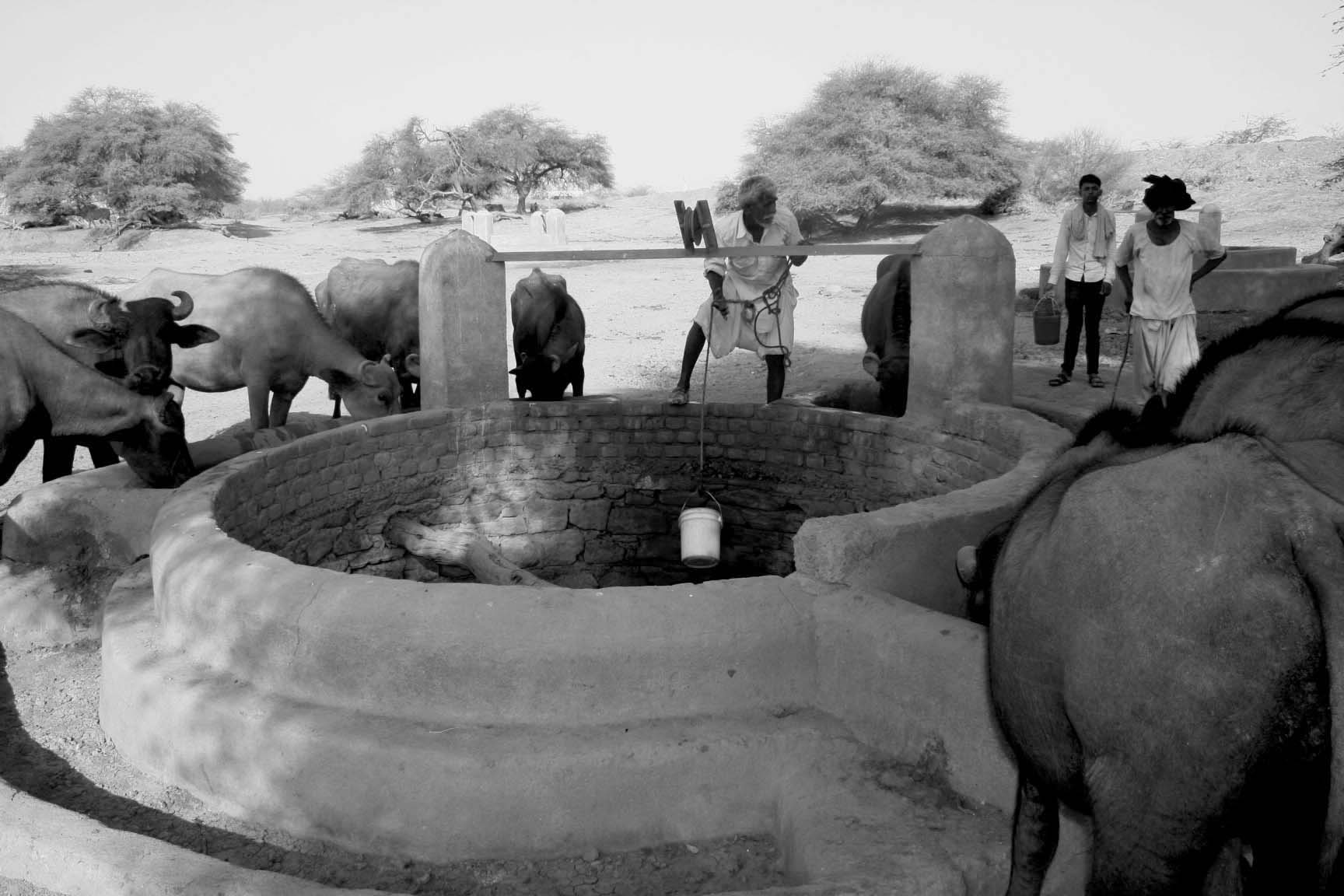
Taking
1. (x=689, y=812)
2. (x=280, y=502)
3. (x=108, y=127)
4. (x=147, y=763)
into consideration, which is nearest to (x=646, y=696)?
(x=689, y=812)

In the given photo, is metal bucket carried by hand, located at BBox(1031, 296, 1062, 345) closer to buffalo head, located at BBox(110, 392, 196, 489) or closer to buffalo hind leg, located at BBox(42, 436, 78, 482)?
buffalo head, located at BBox(110, 392, 196, 489)

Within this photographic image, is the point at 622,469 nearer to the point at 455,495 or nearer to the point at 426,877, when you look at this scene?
the point at 455,495

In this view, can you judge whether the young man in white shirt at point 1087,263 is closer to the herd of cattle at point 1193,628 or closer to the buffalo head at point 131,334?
the buffalo head at point 131,334

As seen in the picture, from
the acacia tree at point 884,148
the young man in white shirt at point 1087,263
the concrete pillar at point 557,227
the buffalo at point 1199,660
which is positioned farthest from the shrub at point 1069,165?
the buffalo at point 1199,660

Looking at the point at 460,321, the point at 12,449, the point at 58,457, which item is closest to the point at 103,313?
the point at 58,457

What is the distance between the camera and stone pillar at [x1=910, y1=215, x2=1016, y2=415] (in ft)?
20.9

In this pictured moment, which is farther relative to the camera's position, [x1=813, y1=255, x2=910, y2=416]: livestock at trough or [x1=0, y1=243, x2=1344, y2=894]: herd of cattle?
[x1=813, y1=255, x2=910, y2=416]: livestock at trough

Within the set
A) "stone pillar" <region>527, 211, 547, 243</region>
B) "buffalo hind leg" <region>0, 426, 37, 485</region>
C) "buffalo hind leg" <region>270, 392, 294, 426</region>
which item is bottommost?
"buffalo hind leg" <region>270, 392, 294, 426</region>

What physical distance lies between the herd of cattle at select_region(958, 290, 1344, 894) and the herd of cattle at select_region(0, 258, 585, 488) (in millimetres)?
5491

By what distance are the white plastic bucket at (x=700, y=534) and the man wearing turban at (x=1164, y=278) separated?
11.0 ft

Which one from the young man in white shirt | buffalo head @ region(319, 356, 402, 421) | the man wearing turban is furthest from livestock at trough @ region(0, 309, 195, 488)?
the young man in white shirt

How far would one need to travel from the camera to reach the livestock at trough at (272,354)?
902cm

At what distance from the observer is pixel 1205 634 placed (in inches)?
82.9

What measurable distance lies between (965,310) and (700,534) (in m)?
1.98
